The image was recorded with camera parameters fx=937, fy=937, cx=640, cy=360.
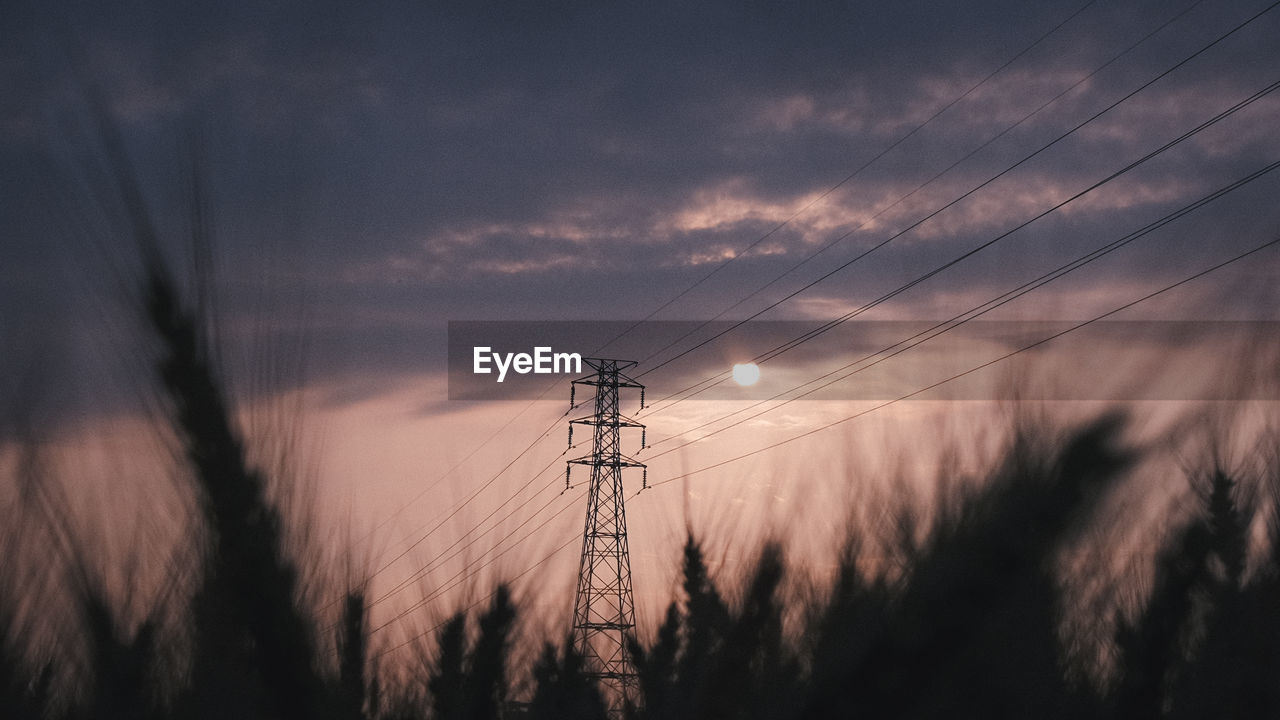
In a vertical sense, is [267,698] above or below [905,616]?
below

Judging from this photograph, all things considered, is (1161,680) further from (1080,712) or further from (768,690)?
(768,690)

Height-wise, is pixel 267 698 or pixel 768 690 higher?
pixel 267 698

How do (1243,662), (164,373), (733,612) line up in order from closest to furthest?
(164,373)
(733,612)
(1243,662)

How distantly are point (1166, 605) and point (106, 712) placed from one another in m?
4.72

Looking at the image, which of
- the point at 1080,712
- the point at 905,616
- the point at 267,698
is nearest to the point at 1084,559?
the point at 905,616

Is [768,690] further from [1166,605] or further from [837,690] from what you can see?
[1166,605]

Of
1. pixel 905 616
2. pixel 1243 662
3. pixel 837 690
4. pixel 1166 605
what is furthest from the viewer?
pixel 1243 662

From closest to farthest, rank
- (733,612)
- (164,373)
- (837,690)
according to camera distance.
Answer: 1. (164,373)
2. (837,690)
3. (733,612)

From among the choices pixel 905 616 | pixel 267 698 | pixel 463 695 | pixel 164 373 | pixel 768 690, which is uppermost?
pixel 164 373

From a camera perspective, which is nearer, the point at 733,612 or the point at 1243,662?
the point at 733,612

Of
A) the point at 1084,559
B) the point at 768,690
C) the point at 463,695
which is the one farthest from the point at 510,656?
the point at 1084,559

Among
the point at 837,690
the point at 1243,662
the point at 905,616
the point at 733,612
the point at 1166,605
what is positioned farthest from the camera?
the point at 1243,662

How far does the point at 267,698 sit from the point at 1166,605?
417 centimetres

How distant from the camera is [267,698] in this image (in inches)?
123
